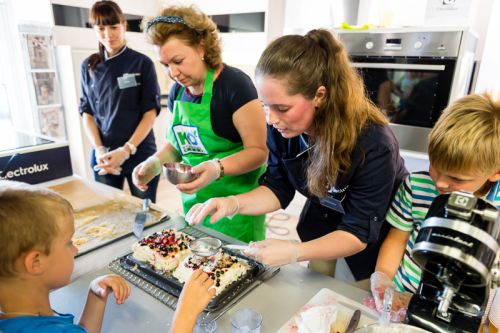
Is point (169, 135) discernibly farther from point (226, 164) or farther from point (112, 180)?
point (112, 180)

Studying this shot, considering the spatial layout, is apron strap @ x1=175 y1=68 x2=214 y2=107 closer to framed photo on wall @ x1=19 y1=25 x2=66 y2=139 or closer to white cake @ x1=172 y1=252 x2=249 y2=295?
white cake @ x1=172 y1=252 x2=249 y2=295

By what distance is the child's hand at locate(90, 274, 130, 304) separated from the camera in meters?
0.87

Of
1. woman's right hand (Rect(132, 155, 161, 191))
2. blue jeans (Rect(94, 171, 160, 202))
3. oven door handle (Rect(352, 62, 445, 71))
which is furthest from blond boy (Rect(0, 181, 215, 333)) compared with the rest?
oven door handle (Rect(352, 62, 445, 71))

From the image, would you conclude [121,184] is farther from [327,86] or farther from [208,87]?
[327,86]

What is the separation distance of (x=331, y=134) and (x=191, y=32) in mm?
704

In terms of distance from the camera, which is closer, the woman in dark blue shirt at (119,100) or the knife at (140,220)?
the knife at (140,220)

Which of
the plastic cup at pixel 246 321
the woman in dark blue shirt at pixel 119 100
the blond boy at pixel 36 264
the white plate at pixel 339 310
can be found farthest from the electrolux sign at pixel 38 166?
the white plate at pixel 339 310

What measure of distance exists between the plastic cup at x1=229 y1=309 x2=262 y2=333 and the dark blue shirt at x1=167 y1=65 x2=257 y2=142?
2.50 ft

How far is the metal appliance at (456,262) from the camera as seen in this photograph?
1.72ft

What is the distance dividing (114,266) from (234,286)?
0.39m

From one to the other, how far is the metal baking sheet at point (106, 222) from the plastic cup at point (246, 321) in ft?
1.94

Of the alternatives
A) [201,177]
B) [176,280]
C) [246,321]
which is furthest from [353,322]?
[201,177]

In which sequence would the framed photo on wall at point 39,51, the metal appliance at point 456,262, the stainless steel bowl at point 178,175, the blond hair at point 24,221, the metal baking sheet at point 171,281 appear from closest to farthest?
1. the metal appliance at point 456,262
2. the blond hair at point 24,221
3. the metal baking sheet at point 171,281
4. the stainless steel bowl at point 178,175
5. the framed photo on wall at point 39,51

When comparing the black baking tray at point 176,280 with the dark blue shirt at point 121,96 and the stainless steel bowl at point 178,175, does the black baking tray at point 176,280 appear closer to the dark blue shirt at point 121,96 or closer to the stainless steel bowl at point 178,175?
the stainless steel bowl at point 178,175
